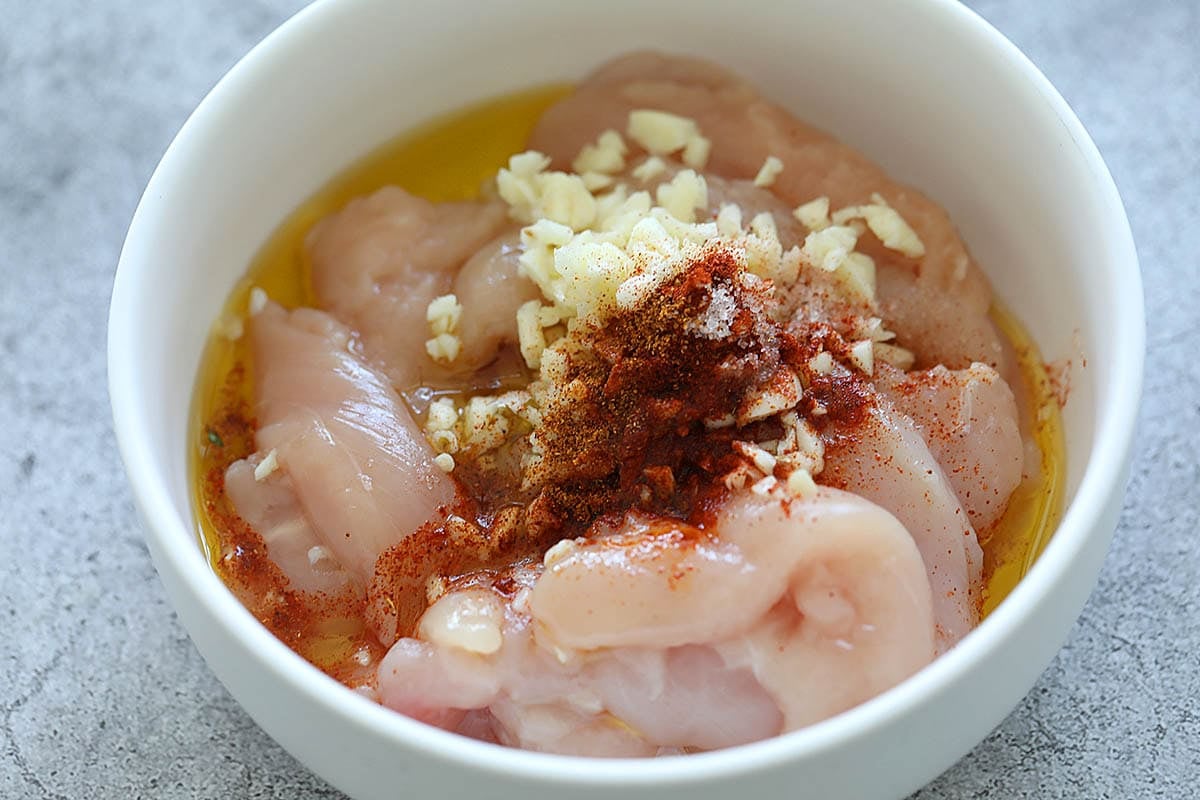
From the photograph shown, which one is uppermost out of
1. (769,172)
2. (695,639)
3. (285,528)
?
(769,172)

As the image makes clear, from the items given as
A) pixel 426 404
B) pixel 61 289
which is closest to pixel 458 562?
pixel 426 404

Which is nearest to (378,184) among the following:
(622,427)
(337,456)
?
(337,456)

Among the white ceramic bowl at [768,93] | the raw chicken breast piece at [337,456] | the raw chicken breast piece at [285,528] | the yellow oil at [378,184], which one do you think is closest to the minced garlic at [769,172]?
the white ceramic bowl at [768,93]

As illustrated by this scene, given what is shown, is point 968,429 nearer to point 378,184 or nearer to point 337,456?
point 337,456

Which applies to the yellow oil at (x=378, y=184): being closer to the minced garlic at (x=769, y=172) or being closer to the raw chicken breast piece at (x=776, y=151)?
the raw chicken breast piece at (x=776, y=151)

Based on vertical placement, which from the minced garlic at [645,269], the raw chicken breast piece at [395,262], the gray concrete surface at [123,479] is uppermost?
the minced garlic at [645,269]
